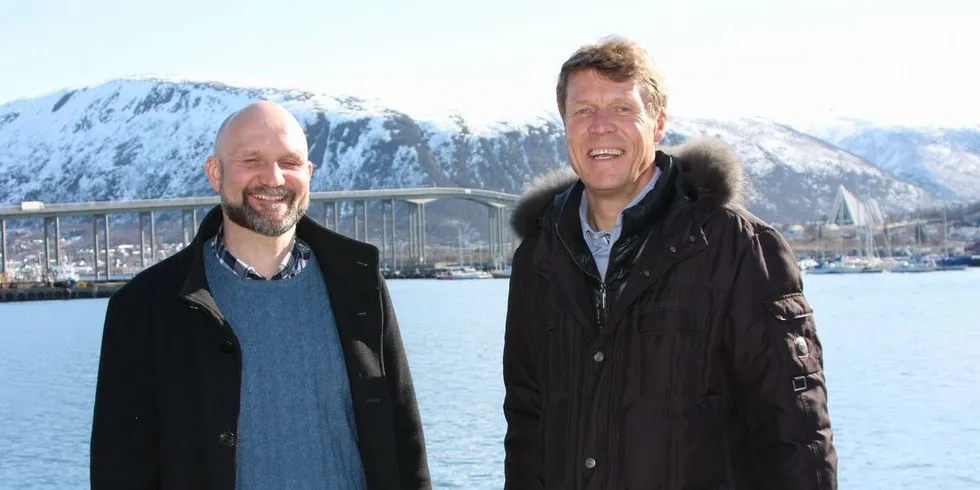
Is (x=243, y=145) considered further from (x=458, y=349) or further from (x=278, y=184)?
(x=458, y=349)

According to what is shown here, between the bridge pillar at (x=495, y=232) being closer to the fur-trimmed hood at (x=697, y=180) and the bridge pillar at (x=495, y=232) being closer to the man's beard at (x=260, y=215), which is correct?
the fur-trimmed hood at (x=697, y=180)

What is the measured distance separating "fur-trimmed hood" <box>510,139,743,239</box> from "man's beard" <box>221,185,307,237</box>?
2.65ft

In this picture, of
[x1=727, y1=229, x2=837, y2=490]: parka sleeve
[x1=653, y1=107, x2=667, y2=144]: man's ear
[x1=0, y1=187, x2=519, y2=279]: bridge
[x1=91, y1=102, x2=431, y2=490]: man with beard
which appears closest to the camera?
[x1=727, y1=229, x2=837, y2=490]: parka sleeve

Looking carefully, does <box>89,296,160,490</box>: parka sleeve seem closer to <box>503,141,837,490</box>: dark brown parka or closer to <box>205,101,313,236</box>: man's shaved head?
<box>205,101,313,236</box>: man's shaved head

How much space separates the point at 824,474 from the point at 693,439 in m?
0.39

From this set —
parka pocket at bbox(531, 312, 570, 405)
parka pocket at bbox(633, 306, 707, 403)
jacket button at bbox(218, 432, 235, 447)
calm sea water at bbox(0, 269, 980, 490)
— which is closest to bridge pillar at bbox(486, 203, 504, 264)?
calm sea water at bbox(0, 269, 980, 490)

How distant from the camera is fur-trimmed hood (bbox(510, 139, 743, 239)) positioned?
363cm

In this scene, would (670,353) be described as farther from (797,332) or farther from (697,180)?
(697,180)

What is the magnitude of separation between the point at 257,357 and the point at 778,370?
5.55 ft

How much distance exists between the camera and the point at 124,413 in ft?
12.1

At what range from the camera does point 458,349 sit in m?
34.8

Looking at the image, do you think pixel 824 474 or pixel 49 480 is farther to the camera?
pixel 49 480

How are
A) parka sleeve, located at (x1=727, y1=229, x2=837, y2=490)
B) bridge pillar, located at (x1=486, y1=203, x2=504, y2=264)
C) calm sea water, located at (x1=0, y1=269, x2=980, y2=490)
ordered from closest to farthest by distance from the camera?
parka sleeve, located at (x1=727, y1=229, x2=837, y2=490) < calm sea water, located at (x1=0, y1=269, x2=980, y2=490) < bridge pillar, located at (x1=486, y1=203, x2=504, y2=264)

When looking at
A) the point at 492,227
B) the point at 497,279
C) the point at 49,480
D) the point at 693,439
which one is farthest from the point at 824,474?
the point at 492,227
